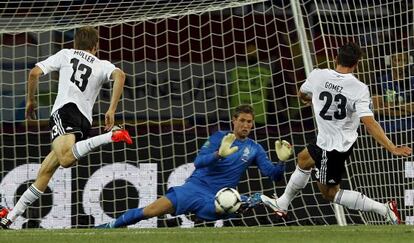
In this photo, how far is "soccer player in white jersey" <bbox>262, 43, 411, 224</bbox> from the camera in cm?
980

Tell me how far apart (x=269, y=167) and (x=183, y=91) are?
232 cm

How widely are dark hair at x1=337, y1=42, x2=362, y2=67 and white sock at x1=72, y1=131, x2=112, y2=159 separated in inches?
71.1

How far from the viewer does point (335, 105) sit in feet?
32.6

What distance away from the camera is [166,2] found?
1257cm

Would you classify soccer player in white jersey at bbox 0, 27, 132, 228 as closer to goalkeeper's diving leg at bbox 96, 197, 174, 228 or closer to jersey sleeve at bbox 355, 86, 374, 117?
goalkeeper's diving leg at bbox 96, 197, 174, 228

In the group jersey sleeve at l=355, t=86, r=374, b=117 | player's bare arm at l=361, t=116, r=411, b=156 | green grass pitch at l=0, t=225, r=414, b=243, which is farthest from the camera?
jersey sleeve at l=355, t=86, r=374, b=117

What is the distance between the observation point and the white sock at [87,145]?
9734 mm

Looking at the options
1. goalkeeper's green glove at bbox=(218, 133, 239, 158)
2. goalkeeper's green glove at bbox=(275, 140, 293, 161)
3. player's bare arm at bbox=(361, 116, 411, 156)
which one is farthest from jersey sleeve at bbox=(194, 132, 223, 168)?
player's bare arm at bbox=(361, 116, 411, 156)

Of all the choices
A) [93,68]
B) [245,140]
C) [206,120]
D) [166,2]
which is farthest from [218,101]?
[93,68]

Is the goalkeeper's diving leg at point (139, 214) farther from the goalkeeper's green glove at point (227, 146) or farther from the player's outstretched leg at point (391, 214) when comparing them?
the player's outstretched leg at point (391, 214)

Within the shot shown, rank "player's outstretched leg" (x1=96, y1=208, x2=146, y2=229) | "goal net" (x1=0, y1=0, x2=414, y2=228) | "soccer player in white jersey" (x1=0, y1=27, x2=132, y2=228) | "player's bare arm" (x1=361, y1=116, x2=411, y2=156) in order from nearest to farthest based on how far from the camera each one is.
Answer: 1. "player's bare arm" (x1=361, y1=116, x2=411, y2=156)
2. "soccer player in white jersey" (x1=0, y1=27, x2=132, y2=228)
3. "player's outstretched leg" (x1=96, y1=208, x2=146, y2=229)
4. "goal net" (x1=0, y1=0, x2=414, y2=228)

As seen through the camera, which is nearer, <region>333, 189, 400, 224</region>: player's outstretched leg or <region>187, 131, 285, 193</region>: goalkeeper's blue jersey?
<region>333, 189, 400, 224</region>: player's outstretched leg

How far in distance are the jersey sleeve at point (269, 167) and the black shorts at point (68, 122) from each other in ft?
5.08

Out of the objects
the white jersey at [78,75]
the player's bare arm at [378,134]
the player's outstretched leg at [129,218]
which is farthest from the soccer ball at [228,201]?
the player's bare arm at [378,134]
